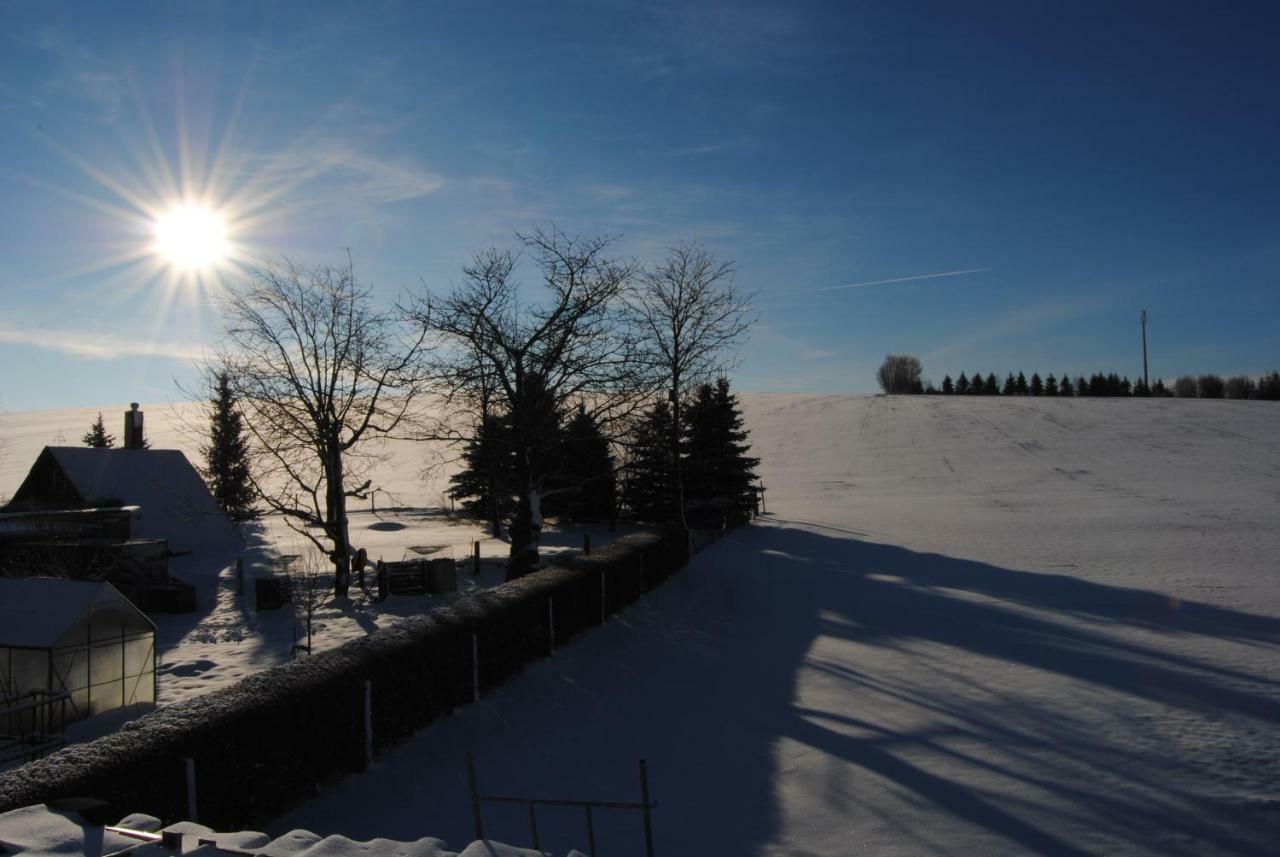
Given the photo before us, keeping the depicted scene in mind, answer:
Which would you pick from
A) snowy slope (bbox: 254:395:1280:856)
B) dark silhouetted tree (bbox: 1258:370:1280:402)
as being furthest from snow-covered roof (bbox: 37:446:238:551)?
dark silhouetted tree (bbox: 1258:370:1280:402)

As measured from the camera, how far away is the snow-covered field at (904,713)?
727 cm

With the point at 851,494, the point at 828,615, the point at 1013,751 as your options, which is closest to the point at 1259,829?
the point at 1013,751

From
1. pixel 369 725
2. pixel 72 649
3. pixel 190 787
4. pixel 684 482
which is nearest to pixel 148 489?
pixel 684 482

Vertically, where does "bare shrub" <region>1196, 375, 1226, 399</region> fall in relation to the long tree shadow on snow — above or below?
above

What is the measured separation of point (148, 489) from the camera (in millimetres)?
32125

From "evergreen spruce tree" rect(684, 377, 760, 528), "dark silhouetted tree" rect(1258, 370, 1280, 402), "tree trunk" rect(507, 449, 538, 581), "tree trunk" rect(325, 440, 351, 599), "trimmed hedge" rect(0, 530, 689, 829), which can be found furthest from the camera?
"dark silhouetted tree" rect(1258, 370, 1280, 402)

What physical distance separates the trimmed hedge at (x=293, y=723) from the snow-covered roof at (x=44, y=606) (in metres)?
4.69

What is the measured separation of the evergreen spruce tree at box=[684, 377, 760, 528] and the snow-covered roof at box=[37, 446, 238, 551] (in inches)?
727

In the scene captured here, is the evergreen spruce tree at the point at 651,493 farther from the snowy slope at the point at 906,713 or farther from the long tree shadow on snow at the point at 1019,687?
the long tree shadow on snow at the point at 1019,687

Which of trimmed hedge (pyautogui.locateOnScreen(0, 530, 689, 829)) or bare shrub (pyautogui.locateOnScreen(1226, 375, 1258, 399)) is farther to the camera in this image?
bare shrub (pyautogui.locateOnScreen(1226, 375, 1258, 399))

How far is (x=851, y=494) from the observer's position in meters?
46.5

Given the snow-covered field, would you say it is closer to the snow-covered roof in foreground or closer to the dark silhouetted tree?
the snow-covered roof in foreground

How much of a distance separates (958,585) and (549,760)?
14165 mm

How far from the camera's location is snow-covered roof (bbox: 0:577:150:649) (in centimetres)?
1091
